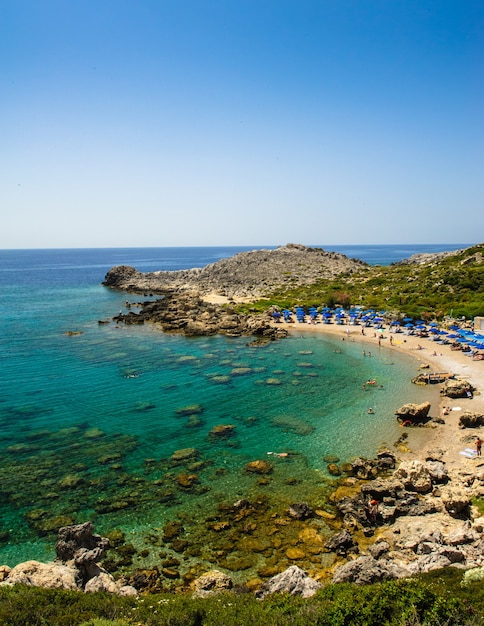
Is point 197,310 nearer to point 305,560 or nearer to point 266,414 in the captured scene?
point 266,414

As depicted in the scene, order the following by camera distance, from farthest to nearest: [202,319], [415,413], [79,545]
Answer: [202,319]
[415,413]
[79,545]

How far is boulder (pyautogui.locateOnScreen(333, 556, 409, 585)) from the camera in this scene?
14.8m

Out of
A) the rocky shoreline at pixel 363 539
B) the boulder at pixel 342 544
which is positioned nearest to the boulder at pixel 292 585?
the rocky shoreline at pixel 363 539

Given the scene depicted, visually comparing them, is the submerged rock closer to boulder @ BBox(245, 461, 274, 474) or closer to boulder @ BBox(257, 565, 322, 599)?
boulder @ BBox(257, 565, 322, 599)

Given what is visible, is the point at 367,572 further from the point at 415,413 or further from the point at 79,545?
the point at 415,413

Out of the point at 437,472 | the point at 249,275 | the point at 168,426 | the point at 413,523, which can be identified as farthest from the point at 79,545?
the point at 249,275

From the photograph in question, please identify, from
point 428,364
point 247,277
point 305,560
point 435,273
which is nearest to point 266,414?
point 305,560

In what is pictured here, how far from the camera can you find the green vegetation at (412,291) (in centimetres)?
6569

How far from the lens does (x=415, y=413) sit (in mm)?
32031

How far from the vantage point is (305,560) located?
1853 cm

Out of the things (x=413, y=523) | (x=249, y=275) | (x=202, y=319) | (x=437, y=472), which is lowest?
(x=413, y=523)

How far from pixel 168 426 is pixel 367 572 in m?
20.7

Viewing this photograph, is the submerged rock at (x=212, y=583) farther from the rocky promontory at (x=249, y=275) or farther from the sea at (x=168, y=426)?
the rocky promontory at (x=249, y=275)

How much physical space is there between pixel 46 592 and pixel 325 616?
874 cm
